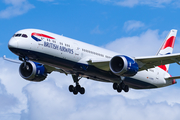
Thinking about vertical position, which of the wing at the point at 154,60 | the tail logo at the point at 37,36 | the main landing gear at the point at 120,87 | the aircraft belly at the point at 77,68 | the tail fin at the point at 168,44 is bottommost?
the main landing gear at the point at 120,87

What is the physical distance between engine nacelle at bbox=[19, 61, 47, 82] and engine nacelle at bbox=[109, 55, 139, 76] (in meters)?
9.56

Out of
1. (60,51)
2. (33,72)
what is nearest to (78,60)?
(60,51)

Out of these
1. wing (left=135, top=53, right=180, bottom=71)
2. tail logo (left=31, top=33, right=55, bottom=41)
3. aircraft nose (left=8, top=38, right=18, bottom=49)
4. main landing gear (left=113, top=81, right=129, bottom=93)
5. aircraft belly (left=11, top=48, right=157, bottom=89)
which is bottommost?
main landing gear (left=113, top=81, right=129, bottom=93)

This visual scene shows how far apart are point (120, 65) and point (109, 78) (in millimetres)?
2956

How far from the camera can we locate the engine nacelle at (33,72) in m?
42.6

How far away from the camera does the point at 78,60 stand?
37719 mm

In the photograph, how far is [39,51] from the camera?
116ft

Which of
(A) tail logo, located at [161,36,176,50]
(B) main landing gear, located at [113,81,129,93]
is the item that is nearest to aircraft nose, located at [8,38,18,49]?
(B) main landing gear, located at [113,81,129,93]

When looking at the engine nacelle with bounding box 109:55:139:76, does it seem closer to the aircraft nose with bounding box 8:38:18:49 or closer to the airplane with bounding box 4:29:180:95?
the airplane with bounding box 4:29:180:95

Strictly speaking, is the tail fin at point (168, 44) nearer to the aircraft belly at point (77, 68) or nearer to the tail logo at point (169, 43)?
the tail logo at point (169, 43)

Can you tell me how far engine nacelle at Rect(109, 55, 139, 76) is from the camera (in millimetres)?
37438

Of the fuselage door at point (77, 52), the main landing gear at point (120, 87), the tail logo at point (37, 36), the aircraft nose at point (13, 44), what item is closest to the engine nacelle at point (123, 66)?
the fuselage door at point (77, 52)

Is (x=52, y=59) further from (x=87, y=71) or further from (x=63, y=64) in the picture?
(x=87, y=71)

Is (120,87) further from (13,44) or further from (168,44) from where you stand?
(168,44)
